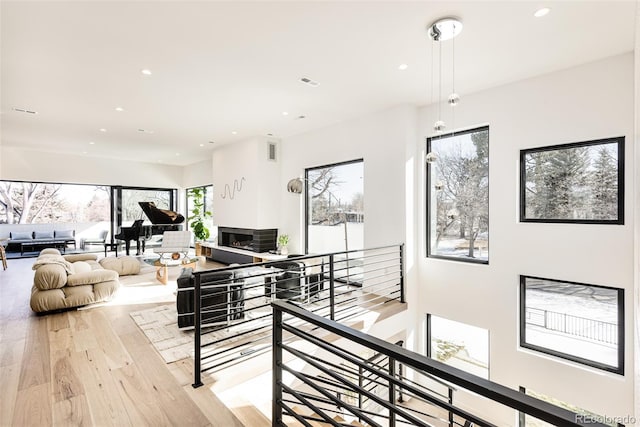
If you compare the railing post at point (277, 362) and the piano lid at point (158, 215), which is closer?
the railing post at point (277, 362)

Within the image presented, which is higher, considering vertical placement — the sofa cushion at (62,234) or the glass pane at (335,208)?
the glass pane at (335,208)

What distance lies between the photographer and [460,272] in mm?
4520

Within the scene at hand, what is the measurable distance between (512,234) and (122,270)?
7315mm

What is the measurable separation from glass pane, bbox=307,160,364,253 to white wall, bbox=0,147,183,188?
663 cm

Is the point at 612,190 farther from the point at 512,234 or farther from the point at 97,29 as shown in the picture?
the point at 97,29

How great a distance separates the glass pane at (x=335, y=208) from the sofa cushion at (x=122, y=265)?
385 centimetres

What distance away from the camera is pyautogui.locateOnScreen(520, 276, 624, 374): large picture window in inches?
134

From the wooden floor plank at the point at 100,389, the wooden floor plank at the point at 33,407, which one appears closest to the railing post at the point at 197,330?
the wooden floor plank at the point at 100,389

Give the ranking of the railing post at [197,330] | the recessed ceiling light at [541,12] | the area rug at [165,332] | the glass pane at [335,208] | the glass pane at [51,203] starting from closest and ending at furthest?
the railing post at [197,330], the recessed ceiling light at [541,12], the area rug at [165,332], the glass pane at [335,208], the glass pane at [51,203]

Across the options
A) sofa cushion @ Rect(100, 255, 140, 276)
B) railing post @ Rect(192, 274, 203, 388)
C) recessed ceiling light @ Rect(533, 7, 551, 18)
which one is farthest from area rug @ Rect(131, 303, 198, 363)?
recessed ceiling light @ Rect(533, 7, 551, 18)

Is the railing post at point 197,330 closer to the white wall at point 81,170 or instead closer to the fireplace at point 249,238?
the fireplace at point 249,238

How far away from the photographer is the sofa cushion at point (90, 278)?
4.45 m

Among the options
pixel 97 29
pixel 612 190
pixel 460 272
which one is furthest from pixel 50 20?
pixel 612 190

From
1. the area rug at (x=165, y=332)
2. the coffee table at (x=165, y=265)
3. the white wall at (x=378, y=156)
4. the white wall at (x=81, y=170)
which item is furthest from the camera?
the white wall at (x=81, y=170)
